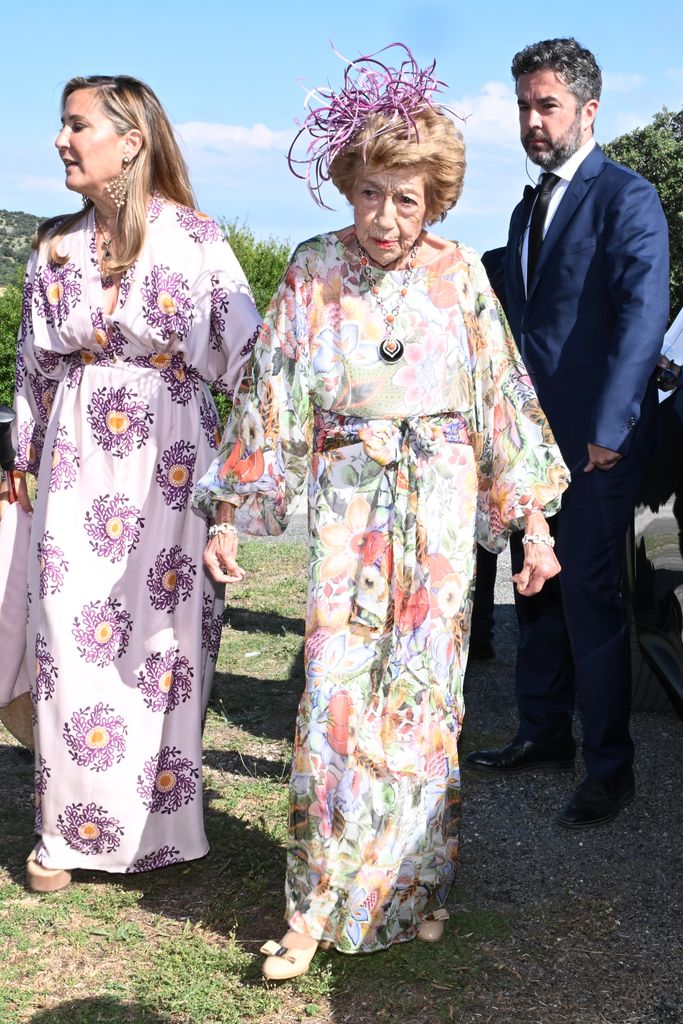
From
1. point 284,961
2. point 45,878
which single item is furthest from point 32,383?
point 284,961

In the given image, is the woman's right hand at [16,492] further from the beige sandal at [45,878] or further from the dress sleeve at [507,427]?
the dress sleeve at [507,427]

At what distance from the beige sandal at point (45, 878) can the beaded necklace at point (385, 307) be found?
1751 millimetres

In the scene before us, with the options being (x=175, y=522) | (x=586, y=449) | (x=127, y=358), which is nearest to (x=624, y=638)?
(x=586, y=449)

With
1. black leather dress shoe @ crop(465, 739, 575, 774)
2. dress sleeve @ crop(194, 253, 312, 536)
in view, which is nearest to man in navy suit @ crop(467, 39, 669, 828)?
black leather dress shoe @ crop(465, 739, 575, 774)

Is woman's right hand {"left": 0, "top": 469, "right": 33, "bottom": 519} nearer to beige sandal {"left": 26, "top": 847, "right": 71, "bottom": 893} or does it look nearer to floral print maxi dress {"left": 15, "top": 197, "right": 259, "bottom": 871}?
floral print maxi dress {"left": 15, "top": 197, "right": 259, "bottom": 871}

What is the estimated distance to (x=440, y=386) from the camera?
291cm

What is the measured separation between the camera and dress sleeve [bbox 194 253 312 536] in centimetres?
291

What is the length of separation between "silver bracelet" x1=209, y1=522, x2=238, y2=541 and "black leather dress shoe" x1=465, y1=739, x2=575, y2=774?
1.83 meters

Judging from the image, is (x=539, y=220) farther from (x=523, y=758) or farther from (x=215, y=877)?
(x=215, y=877)

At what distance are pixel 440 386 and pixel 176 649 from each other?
3.80 feet

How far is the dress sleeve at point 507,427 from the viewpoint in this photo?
118 inches

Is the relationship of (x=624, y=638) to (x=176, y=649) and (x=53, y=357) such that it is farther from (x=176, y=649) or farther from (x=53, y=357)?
(x=53, y=357)

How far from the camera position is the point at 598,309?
3.87 m

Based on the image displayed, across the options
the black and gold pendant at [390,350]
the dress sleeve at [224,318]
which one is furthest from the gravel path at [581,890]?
the dress sleeve at [224,318]
